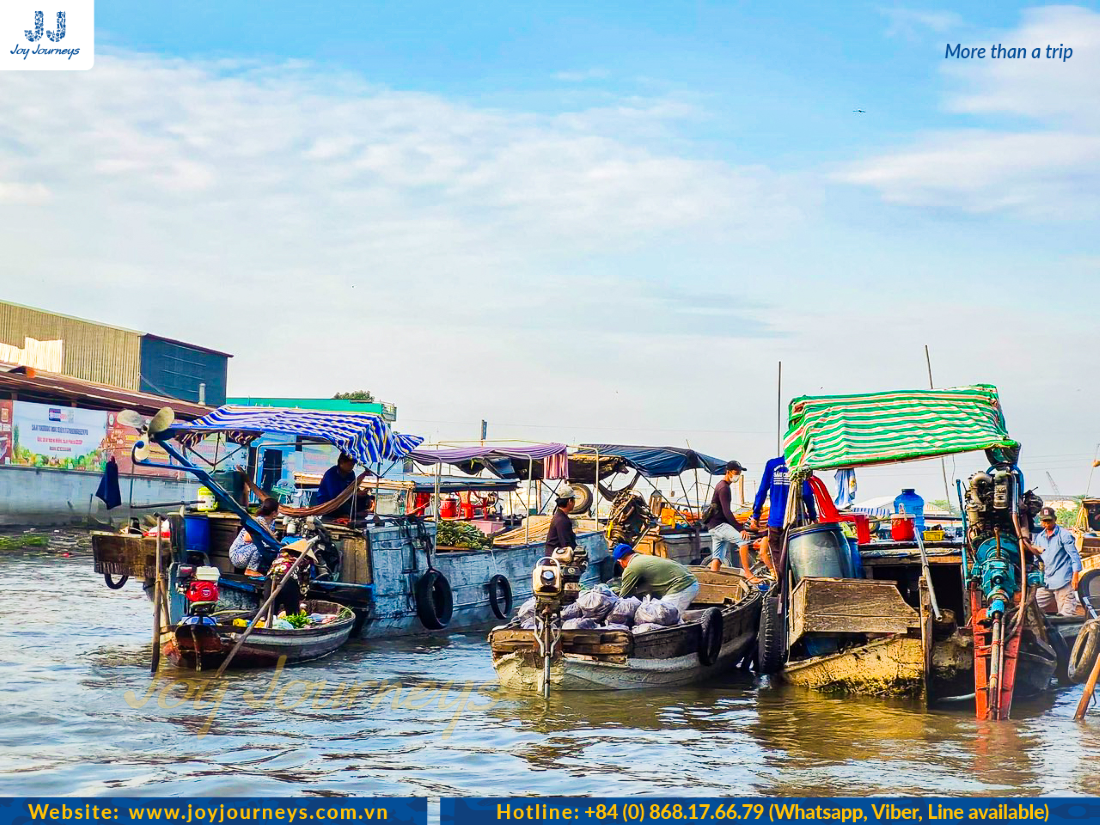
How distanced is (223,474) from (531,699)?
555cm

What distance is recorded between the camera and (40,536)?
28844 mm

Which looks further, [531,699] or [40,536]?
[40,536]

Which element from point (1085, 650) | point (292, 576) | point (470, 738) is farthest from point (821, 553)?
point (292, 576)

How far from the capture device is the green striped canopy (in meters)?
11.0

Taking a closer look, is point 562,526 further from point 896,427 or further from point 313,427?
point 896,427

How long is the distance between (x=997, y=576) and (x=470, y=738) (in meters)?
4.69

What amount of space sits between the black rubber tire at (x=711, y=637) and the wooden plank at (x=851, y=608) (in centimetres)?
121

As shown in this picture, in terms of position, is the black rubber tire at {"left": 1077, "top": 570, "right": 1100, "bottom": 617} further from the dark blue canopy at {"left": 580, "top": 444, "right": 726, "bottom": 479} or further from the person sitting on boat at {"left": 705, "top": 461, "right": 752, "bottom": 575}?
the dark blue canopy at {"left": 580, "top": 444, "right": 726, "bottom": 479}

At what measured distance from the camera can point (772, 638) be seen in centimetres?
1194

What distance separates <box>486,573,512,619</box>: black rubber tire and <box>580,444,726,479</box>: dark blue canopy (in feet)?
15.4

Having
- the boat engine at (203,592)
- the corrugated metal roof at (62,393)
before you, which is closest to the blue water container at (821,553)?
the boat engine at (203,592)
